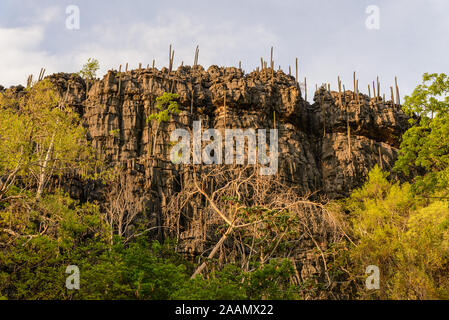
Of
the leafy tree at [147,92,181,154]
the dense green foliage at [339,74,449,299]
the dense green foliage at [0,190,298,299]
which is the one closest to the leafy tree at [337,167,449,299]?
the dense green foliage at [339,74,449,299]

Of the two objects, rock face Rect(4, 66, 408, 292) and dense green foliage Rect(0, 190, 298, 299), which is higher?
rock face Rect(4, 66, 408, 292)

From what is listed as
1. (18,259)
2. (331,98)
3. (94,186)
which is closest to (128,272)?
(18,259)

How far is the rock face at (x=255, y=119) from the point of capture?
39719 millimetres

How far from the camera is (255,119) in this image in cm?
4200

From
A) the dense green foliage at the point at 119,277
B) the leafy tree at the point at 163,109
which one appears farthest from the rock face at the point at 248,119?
the dense green foliage at the point at 119,277

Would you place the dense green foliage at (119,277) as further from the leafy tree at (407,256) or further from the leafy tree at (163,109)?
the leafy tree at (163,109)

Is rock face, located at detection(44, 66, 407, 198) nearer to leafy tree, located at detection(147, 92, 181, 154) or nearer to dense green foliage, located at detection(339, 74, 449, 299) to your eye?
leafy tree, located at detection(147, 92, 181, 154)

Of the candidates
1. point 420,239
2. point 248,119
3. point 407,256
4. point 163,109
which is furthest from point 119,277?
point 248,119

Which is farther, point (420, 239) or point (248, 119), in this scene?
point (248, 119)

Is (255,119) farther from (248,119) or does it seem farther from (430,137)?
(430,137)

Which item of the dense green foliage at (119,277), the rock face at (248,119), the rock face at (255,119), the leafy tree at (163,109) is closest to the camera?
the dense green foliage at (119,277)

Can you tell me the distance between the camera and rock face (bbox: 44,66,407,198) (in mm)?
39719
